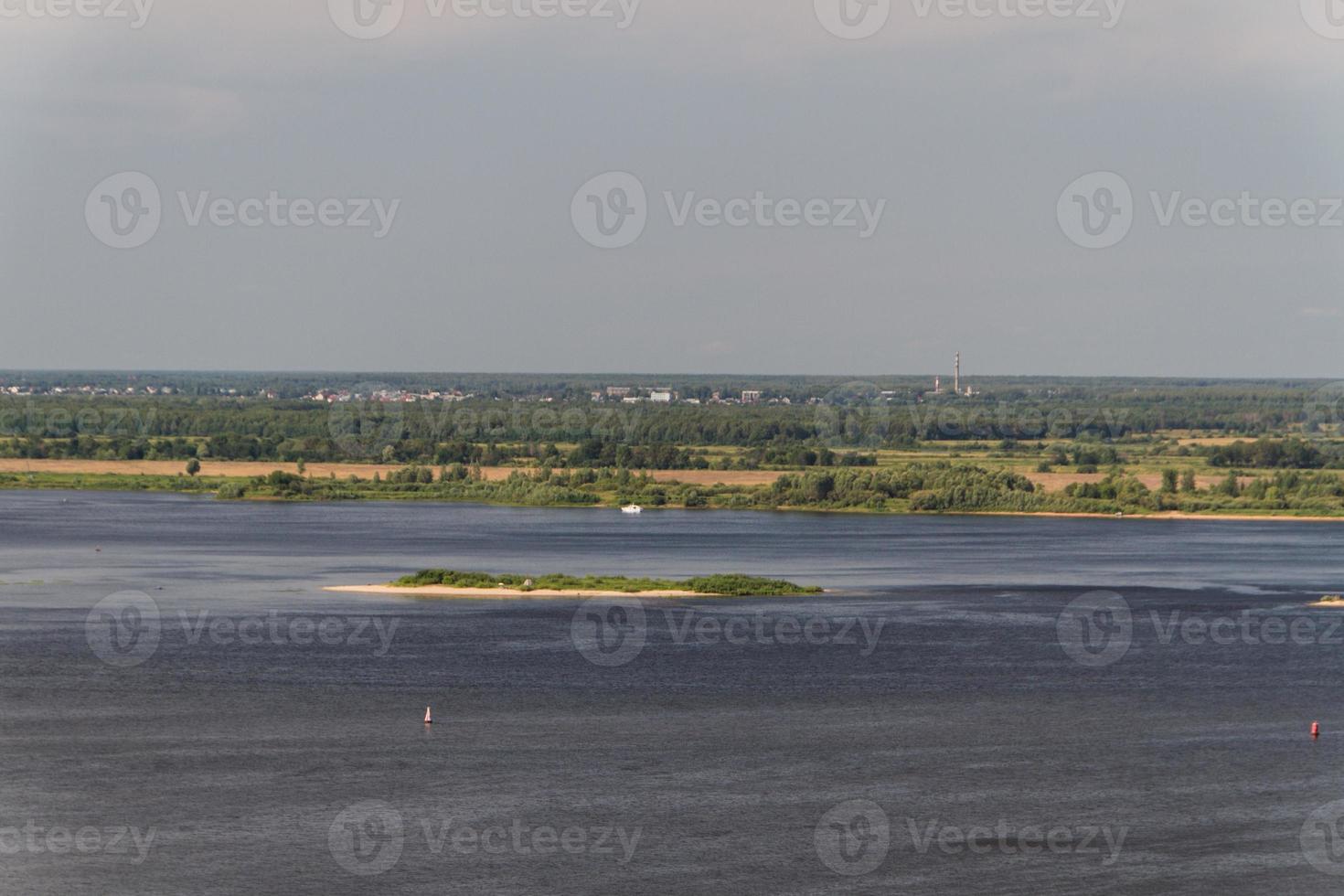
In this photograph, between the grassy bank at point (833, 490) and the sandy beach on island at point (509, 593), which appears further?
the grassy bank at point (833, 490)

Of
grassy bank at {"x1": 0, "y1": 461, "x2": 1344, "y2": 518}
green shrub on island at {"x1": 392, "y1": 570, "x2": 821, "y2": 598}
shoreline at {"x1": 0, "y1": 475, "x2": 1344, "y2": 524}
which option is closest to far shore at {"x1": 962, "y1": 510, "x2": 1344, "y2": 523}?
shoreline at {"x1": 0, "y1": 475, "x2": 1344, "y2": 524}

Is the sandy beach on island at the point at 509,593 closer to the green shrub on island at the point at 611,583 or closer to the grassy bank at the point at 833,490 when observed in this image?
the green shrub on island at the point at 611,583

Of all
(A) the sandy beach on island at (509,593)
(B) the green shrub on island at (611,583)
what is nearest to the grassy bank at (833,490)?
(B) the green shrub on island at (611,583)

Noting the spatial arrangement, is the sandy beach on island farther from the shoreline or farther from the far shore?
the far shore

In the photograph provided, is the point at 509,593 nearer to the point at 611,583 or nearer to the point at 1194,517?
the point at 611,583

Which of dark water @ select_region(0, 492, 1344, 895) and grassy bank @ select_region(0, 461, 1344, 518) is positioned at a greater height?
grassy bank @ select_region(0, 461, 1344, 518)

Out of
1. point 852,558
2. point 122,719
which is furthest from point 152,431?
point 122,719
